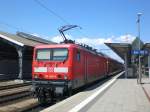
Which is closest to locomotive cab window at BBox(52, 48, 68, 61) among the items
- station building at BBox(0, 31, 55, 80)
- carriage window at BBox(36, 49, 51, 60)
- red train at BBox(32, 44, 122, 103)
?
red train at BBox(32, 44, 122, 103)

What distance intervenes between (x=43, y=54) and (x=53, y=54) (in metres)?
0.59

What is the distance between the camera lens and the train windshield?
17922mm

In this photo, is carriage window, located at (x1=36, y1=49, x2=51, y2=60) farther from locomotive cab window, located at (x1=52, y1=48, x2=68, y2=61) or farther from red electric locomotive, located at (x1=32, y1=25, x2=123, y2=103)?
locomotive cab window, located at (x1=52, y1=48, x2=68, y2=61)

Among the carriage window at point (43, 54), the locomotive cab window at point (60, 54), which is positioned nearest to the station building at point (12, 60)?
the carriage window at point (43, 54)

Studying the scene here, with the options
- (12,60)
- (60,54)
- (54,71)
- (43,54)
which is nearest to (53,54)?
(60,54)

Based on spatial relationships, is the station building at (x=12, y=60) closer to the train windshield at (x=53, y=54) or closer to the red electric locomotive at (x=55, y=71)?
the train windshield at (x=53, y=54)

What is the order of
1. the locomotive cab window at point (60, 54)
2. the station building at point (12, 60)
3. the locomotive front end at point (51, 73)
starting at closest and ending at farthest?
the locomotive front end at point (51, 73) → the locomotive cab window at point (60, 54) → the station building at point (12, 60)

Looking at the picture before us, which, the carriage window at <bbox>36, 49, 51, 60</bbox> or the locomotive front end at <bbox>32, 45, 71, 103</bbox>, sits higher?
the carriage window at <bbox>36, 49, 51, 60</bbox>

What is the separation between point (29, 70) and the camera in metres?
43.6

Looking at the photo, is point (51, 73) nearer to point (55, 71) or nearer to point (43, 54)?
point (55, 71)

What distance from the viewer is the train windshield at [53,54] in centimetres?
1792

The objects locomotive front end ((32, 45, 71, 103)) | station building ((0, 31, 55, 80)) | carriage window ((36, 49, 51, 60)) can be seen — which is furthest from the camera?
station building ((0, 31, 55, 80))

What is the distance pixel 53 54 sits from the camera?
18141mm

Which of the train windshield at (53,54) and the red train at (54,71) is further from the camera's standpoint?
the train windshield at (53,54)
